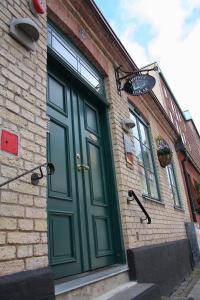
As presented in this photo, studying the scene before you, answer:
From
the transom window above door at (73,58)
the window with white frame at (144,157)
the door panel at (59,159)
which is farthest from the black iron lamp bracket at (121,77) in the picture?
the door panel at (59,159)

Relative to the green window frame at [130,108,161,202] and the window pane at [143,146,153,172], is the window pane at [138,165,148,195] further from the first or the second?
the window pane at [143,146,153,172]

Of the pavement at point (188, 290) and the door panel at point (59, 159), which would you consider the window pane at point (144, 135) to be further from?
the door panel at point (59, 159)

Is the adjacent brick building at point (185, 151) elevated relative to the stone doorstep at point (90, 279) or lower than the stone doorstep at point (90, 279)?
elevated

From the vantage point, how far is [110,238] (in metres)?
4.03

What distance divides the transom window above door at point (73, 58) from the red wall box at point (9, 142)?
1679 millimetres

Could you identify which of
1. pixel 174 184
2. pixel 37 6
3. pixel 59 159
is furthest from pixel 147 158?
pixel 37 6

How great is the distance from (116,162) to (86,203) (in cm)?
100

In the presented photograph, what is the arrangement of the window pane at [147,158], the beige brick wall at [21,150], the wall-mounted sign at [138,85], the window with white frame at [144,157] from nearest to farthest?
the beige brick wall at [21,150], the wall-mounted sign at [138,85], the window with white frame at [144,157], the window pane at [147,158]

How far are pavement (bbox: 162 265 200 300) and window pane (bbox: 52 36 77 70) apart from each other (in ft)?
12.2

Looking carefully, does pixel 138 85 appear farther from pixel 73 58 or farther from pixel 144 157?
pixel 144 157

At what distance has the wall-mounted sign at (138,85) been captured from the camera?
5367 mm

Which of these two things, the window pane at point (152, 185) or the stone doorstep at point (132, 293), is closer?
the stone doorstep at point (132, 293)

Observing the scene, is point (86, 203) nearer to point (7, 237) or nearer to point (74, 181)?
point (74, 181)

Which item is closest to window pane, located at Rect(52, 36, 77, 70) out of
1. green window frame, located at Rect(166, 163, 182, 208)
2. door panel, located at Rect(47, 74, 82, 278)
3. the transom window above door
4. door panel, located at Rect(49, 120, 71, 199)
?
the transom window above door
